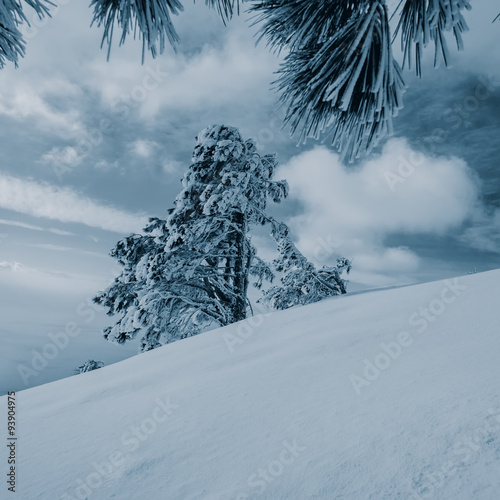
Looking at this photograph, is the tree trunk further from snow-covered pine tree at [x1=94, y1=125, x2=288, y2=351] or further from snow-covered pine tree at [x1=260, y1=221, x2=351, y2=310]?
snow-covered pine tree at [x1=260, y1=221, x2=351, y2=310]

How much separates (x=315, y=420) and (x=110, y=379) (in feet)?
11.8

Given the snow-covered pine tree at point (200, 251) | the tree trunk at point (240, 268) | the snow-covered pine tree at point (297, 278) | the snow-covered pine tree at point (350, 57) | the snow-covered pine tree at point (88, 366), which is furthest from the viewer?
the snow-covered pine tree at point (88, 366)

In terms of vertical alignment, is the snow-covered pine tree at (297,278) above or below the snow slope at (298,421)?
above

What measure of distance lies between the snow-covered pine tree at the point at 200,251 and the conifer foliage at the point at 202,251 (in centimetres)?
3

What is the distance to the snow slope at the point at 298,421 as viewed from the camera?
191 cm

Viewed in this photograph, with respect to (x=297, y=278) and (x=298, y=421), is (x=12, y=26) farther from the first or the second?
(x=297, y=278)

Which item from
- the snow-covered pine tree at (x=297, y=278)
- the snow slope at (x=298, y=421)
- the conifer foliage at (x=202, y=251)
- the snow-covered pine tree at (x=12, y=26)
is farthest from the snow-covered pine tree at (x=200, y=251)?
the snow-covered pine tree at (x=12, y=26)

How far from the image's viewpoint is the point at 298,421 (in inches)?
102

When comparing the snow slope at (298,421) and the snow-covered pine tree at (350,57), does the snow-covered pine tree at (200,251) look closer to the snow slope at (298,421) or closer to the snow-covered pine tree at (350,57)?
the snow slope at (298,421)

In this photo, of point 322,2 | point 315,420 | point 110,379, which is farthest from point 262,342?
point 322,2

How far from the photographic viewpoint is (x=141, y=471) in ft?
7.63

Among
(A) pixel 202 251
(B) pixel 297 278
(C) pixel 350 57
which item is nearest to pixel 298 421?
(C) pixel 350 57

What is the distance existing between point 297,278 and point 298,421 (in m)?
11.9

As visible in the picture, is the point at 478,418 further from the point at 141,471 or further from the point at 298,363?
the point at 141,471
